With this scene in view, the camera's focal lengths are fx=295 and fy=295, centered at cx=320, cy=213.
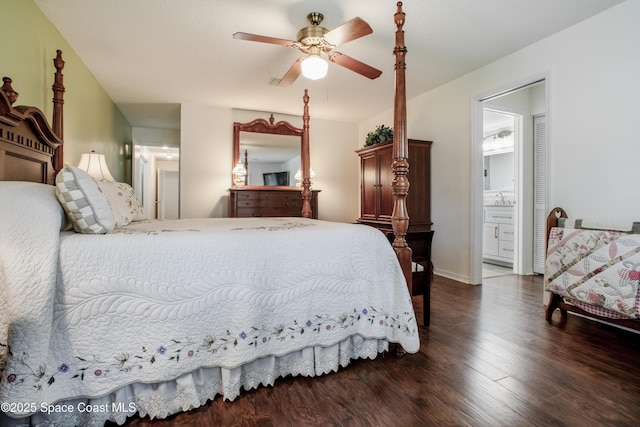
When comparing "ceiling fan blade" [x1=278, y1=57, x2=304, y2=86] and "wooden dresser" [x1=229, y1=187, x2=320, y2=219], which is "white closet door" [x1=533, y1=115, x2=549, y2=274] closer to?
"wooden dresser" [x1=229, y1=187, x2=320, y2=219]

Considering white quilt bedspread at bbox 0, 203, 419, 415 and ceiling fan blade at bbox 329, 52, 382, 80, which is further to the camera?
ceiling fan blade at bbox 329, 52, 382, 80

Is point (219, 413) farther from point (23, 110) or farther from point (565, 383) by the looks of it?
point (23, 110)

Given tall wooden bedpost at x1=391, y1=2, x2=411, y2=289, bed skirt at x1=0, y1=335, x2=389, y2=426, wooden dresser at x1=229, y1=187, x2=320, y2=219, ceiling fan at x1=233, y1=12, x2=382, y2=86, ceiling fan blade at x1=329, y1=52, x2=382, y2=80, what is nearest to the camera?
bed skirt at x1=0, y1=335, x2=389, y2=426

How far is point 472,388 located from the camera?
1.44 metres

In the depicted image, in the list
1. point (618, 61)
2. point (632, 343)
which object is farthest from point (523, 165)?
point (632, 343)

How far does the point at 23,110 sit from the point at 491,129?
574 centimetres

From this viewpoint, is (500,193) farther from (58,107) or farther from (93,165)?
(58,107)

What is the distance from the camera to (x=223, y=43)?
2766 millimetres

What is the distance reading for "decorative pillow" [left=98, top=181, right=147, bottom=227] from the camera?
1.88 metres

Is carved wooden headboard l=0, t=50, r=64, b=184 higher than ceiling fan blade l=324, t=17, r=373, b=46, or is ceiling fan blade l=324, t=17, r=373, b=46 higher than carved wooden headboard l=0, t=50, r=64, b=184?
ceiling fan blade l=324, t=17, r=373, b=46

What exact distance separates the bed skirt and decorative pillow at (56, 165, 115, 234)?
0.68 m

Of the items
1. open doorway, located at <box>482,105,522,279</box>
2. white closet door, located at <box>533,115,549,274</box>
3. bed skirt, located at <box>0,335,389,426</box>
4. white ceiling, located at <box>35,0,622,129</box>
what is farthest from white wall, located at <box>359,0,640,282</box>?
bed skirt, located at <box>0,335,389,426</box>

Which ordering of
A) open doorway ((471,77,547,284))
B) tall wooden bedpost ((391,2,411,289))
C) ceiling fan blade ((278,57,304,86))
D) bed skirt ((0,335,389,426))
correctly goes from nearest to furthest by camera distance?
bed skirt ((0,335,389,426)) < tall wooden bedpost ((391,2,411,289)) < ceiling fan blade ((278,57,304,86)) < open doorway ((471,77,547,284))

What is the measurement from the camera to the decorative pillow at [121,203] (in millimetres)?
1880
